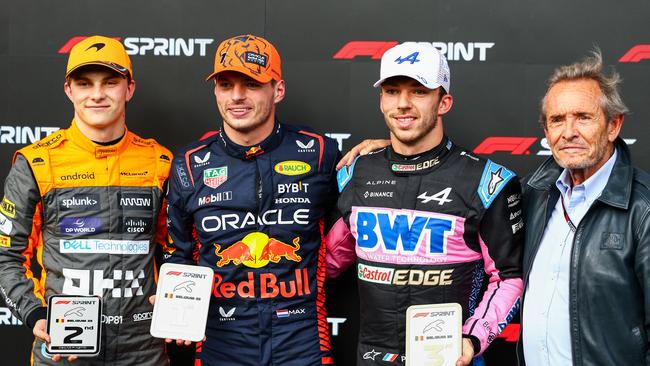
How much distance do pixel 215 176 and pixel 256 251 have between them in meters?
0.35

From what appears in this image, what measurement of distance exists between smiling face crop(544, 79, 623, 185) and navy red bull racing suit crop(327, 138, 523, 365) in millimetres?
257

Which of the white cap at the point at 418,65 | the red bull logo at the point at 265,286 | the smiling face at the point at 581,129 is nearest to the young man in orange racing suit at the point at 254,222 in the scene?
the red bull logo at the point at 265,286

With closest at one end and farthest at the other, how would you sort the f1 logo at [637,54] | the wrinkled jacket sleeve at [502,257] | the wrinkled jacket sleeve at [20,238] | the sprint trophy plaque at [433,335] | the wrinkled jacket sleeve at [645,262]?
the wrinkled jacket sleeve at [645,262] < the sprint trophy plaque at [433,335] < the wrinkled jacket sleeve at [502,257] < the wrinkled jacket sleeve at [20,238] < the f1 logo at [637,54]

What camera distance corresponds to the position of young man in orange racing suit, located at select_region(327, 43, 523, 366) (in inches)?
102

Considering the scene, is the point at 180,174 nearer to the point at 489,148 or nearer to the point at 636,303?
the point at 489,148

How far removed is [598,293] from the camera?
7.55ft

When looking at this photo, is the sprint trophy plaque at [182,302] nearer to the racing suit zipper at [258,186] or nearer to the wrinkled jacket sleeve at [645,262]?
the racing suit zipper at [258,186]

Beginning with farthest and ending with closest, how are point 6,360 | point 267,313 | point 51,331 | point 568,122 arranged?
point 6,360, point 267,313, point 51,331, point 568,122

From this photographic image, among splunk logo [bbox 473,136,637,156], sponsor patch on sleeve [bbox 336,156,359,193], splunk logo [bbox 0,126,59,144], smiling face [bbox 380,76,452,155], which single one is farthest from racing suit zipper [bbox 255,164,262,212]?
splunk logo [bbox 0,126,59,144]

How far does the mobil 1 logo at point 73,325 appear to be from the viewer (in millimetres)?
2615

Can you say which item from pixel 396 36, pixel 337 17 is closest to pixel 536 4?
pixel 396 36

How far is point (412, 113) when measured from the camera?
2.65 meters

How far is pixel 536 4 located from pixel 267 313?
1849 millimetres

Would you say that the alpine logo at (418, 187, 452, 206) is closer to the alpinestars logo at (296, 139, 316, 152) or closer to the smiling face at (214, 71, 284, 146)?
the alpinestars logo at (296, 139, 316, 152)
